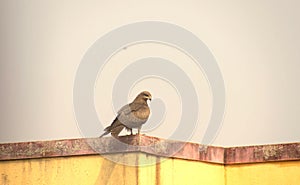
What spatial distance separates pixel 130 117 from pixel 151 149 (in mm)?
1013

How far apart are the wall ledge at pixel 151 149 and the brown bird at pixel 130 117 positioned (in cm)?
43

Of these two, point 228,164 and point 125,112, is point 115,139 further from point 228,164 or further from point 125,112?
point 228,164

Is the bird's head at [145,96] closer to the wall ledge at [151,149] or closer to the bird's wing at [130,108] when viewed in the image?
the bird's wing at [130,108]

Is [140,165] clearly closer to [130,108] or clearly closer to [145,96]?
[130,108]

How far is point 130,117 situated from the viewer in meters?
13.9

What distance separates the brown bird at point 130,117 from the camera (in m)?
13.7

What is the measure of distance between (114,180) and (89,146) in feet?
1.98

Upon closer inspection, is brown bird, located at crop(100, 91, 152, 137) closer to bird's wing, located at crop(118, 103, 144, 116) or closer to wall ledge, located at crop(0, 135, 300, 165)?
bird's wing, located at crop(118, 103, 144, 116)

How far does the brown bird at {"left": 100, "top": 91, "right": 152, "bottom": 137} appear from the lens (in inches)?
539

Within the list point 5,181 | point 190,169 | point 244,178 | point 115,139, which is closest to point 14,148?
point 5,181

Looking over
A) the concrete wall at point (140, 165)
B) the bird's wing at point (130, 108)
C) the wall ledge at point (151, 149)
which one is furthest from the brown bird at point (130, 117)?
the concrete wall at point (140, 165)

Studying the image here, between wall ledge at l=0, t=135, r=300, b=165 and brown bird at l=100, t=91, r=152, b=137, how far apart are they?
1.42 ft

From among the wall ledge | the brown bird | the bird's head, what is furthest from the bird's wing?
the wall ledge

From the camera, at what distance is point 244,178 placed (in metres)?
14.4
